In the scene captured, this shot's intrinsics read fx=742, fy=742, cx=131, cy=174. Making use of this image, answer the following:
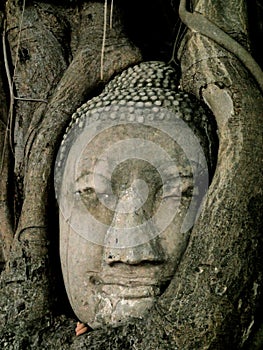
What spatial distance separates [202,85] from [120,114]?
10.1 inches

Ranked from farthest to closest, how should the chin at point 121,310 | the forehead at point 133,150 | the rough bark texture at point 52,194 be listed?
the forehead at point 133,150 → the chin at point 121,310 → the rough bark texture at point 52,194

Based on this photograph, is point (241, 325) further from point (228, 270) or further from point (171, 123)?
point (171, 123)

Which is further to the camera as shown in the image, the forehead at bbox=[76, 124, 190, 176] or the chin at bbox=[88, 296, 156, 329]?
the forehead at bbox=[76, 124, 190, 176]

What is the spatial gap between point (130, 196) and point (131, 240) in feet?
0.43

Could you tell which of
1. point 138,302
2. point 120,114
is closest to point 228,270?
point 138,302

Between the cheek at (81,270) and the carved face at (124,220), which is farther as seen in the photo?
the cheek at (81,270)

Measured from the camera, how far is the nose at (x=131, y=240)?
2.02 metres

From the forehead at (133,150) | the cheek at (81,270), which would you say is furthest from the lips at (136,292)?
the forehead at (133,150)

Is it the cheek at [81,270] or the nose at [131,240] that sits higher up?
the nose at [131,240]

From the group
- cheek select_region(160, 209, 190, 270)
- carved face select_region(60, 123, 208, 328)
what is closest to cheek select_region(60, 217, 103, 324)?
carved face select_region(60, 123, 208, 328)

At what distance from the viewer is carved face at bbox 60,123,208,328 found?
203cm

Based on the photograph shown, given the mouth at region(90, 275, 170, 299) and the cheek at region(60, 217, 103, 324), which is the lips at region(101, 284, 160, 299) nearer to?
the mouth at region(90, 275, 170, 299)

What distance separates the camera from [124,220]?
2066mm

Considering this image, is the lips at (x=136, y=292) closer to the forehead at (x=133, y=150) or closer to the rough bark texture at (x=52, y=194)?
the rough bark texture at (x=52, y=194)
